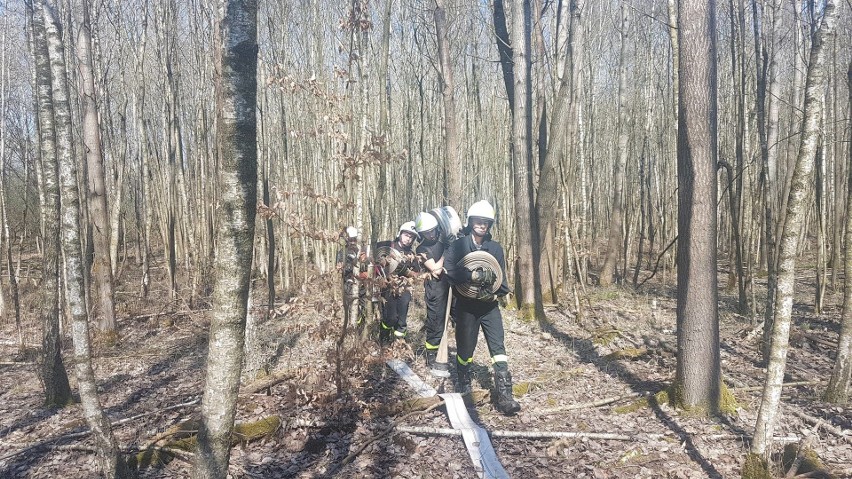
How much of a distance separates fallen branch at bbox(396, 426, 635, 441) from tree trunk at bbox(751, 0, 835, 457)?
1047 millimetres

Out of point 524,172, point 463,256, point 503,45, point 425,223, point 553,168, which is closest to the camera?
point 463,256

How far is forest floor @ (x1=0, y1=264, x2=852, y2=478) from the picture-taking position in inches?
151

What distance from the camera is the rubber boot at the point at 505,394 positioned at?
481 centimetres

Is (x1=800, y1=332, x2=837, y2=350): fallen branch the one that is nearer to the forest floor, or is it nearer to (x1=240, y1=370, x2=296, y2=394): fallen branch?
the forest floor

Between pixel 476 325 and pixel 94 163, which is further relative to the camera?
pixel 94 163

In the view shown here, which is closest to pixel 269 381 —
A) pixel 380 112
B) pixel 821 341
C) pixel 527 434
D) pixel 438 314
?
pixel 438 314

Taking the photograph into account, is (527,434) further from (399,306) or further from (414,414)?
(399,306)

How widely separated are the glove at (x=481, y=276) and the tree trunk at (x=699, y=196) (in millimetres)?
1660

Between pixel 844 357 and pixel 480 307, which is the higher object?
pixel 480 307

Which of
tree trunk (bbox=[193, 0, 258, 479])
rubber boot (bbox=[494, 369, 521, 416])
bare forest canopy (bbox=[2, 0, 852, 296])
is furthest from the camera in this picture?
bare forest canopy (bbox=[2, 0, 852, 296])

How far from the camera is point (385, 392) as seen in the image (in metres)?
5.41

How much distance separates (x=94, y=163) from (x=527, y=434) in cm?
706

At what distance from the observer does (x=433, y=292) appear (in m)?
6.57

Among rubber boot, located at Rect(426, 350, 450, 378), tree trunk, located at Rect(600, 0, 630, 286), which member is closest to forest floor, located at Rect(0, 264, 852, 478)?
rubber boot, located at Rect(426, 350, 450, 378)
